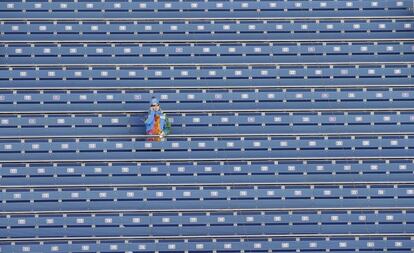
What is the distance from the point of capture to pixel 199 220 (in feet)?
281

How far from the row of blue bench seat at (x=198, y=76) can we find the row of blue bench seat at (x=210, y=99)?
542mm

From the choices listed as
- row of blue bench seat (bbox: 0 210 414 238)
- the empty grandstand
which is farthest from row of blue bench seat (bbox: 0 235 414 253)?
row of blue bench seat (bbox: 0 210 414 238)

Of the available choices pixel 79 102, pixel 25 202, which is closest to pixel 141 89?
pixel 79 102

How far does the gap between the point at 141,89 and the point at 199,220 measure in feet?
28.0

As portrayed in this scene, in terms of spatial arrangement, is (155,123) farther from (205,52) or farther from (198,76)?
(205,52)

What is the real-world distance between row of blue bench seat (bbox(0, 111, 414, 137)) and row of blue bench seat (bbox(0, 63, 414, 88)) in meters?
1.99

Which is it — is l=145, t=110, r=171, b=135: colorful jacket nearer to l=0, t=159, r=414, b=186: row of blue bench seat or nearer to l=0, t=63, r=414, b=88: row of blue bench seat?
l=0, t=159, r=414, b=186: row of blue bench seat

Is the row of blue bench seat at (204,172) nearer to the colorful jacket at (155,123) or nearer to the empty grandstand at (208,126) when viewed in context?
the empty grandstand at (208,126)

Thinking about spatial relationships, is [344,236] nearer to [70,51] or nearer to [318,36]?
[318,36]

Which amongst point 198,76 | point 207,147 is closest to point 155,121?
point 207,147

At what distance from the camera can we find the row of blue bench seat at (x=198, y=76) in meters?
88.1

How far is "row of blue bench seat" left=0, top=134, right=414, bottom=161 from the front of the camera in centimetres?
8638

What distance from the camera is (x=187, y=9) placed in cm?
8956

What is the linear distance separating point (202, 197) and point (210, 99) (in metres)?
5.97
